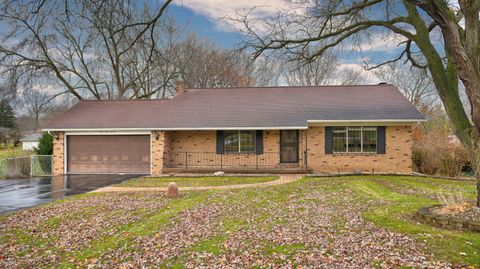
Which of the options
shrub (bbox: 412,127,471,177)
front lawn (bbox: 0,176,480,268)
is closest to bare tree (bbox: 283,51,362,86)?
shrub (bbox: 412,127,471,177)

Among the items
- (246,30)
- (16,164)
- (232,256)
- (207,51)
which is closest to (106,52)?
(207,51)

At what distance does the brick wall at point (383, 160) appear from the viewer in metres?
17.2

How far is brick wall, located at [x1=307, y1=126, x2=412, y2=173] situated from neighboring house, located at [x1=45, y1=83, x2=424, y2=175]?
0.05m

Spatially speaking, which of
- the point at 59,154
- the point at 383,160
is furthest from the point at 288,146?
the point at 59,154

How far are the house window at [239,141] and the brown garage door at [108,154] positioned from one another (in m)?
4.10

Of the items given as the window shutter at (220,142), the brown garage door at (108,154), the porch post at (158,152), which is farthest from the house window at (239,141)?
the brown garage door at (108,154)

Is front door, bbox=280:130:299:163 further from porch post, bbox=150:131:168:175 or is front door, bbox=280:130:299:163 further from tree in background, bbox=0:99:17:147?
tree in background, bbox=0:99:17:147

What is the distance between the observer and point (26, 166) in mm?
18359

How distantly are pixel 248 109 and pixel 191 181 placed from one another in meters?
5.85

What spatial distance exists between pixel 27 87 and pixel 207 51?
16.3 metres

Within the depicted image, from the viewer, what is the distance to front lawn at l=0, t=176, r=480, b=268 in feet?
17.4

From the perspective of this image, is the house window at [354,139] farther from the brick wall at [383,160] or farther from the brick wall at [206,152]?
the brick wall at [206,152]

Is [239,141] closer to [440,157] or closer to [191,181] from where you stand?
[191,181]

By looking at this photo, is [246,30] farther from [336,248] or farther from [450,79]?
[336,248]
